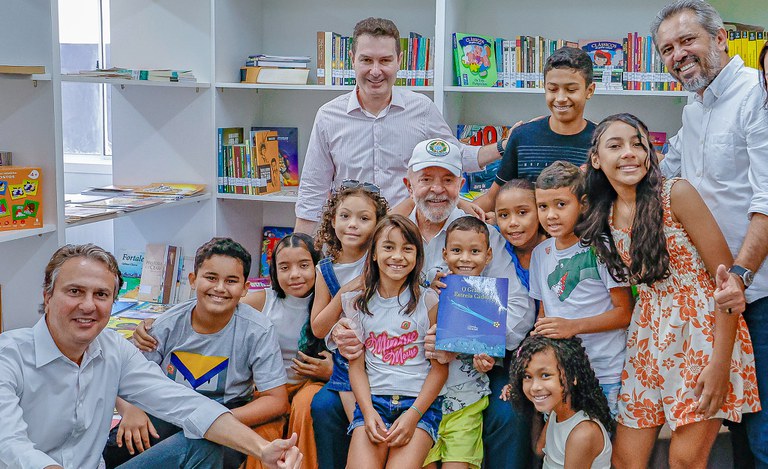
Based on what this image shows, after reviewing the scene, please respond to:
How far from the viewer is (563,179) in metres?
2.46

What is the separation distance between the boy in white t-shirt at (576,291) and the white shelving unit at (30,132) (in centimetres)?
169

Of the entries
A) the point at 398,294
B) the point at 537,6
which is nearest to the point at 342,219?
the point at 398,294

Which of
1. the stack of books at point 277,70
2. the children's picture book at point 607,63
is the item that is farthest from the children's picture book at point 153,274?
the children's picture book at point 607,63

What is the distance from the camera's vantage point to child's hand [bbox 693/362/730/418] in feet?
7.15

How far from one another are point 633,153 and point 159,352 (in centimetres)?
162

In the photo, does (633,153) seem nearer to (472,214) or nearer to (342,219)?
(472,214)

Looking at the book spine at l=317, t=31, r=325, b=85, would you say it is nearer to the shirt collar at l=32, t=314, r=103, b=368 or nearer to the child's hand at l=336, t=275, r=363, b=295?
the child's hand at l=336, t=275, r=363, b=295

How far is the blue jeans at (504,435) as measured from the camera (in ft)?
8.09

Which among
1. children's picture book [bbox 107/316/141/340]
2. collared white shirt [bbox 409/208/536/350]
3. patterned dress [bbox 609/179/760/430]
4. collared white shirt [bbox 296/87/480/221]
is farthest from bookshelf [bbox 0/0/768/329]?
Result: patterned dress [bbox 609/179/760/430]

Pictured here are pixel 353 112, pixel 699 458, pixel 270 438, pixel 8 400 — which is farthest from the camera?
pixel 353 112

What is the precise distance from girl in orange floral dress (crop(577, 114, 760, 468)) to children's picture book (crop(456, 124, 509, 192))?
5.42 feet

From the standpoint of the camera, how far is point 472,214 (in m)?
2.77

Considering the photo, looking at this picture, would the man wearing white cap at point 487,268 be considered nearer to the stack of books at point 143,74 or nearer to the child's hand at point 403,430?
the child's hand at point 403,430

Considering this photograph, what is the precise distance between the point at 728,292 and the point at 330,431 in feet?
4.13
